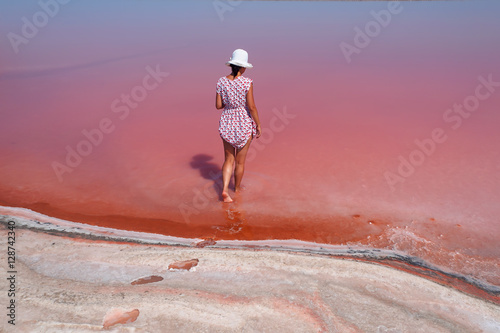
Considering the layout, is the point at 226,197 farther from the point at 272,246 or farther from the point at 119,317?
the point at 119,317

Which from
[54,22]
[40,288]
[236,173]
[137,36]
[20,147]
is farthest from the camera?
[54,22]

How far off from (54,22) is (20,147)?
10211 millimetres

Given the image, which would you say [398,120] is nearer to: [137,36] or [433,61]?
[433,61]

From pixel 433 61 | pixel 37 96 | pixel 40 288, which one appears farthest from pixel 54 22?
pixel 40 288

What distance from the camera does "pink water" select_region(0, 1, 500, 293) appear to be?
385 centimetres

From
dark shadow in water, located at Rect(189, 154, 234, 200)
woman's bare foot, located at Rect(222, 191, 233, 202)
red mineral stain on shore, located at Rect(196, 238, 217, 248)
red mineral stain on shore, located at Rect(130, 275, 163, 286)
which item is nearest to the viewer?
red mineral stain on shore, located at Rect(130, 275, 163, 286)

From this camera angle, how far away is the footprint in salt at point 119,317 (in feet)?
7.90

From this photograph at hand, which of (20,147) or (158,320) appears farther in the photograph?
(20,147)

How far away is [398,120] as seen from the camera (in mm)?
6246

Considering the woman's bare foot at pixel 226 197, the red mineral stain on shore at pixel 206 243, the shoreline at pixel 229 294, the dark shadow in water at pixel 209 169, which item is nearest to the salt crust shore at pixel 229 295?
the shoreline at pixel 229 294

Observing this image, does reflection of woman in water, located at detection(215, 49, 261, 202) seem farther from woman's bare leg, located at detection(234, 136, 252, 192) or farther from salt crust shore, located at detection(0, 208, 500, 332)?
salt crust shore, located at detection(0, 208, 500, 332)

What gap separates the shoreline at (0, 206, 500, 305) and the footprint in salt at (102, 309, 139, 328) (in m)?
1.00

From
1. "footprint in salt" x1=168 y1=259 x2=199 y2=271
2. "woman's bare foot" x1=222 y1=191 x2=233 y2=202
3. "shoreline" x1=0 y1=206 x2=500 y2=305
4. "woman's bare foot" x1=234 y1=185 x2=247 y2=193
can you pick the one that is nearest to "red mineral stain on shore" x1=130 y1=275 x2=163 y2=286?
"footprint in salt" x1=168 y1=259 x2=199 y2=271

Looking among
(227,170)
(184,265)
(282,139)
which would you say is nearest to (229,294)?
(184,265)
